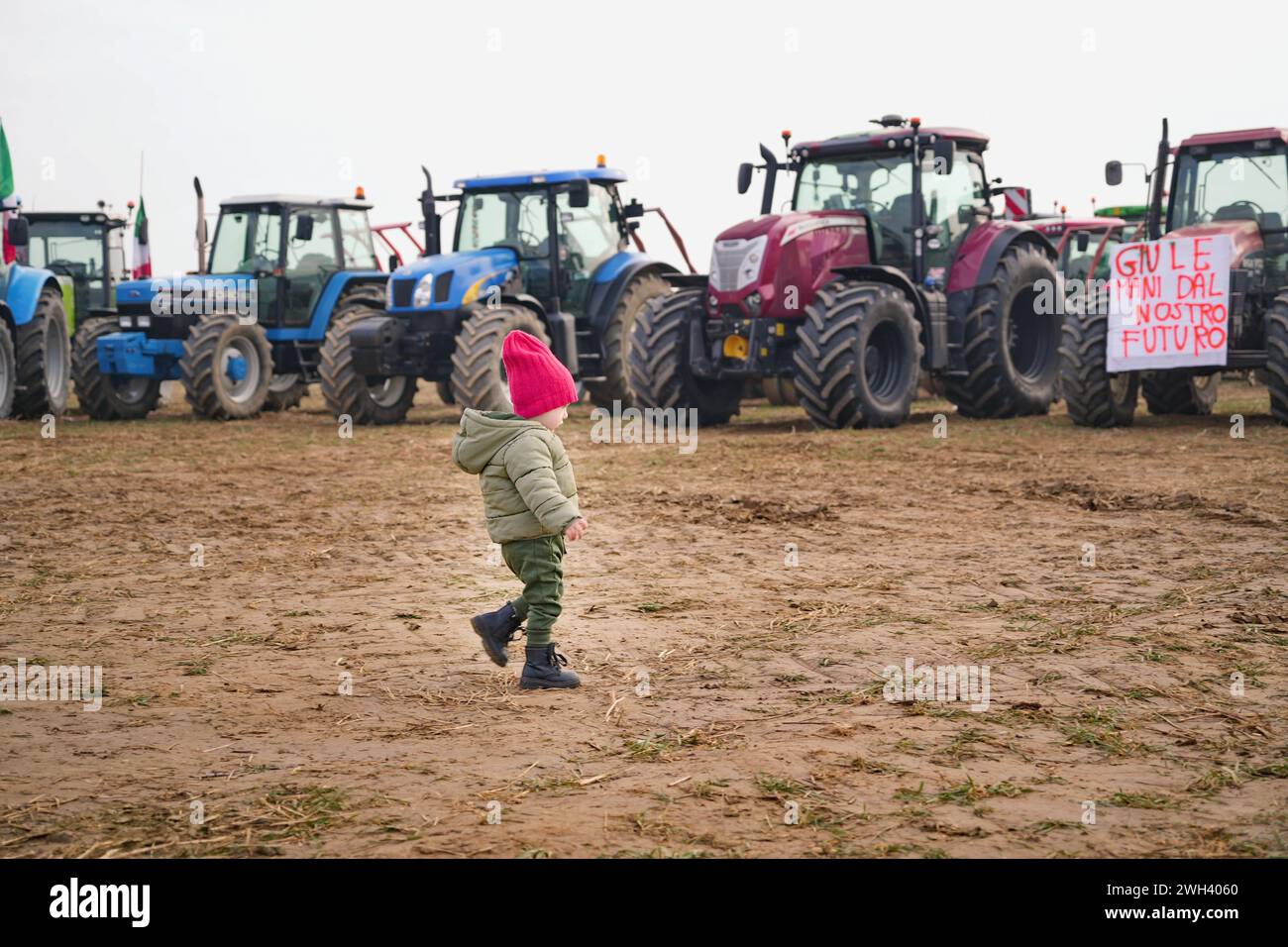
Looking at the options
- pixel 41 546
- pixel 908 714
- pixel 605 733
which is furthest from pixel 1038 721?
pixel 41 546

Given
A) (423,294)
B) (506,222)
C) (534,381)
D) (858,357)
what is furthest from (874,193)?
(534,381)

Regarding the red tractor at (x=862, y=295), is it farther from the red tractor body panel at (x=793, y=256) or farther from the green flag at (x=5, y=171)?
the green flag at (x=5, y=171)

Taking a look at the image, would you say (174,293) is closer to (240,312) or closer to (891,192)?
(240,312)

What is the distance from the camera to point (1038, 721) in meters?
4.78

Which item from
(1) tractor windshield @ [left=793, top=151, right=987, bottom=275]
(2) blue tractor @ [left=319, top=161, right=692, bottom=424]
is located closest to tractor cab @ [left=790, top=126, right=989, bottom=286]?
(1) tractor windshield @ [left=793, top=151, right=987, bottom=275]

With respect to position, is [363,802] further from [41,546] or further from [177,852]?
[41,546]

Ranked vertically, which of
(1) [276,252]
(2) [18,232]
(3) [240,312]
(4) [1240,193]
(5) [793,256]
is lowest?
(3) [240,312]

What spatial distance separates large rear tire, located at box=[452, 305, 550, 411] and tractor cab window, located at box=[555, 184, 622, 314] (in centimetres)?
185

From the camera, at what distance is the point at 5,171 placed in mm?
17109

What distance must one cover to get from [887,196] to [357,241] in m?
7.24

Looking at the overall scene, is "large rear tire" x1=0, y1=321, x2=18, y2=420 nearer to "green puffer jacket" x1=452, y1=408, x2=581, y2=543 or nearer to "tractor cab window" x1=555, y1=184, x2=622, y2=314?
"tractor cab window" x1=555, y1=184, x2=622, y2=314

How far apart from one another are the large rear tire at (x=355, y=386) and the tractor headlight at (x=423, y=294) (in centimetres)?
70

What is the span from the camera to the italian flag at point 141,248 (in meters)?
21.5

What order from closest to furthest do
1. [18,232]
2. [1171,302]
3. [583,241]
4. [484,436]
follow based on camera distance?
[484,436] < [1171,302] < [18,232] < [583,241]
